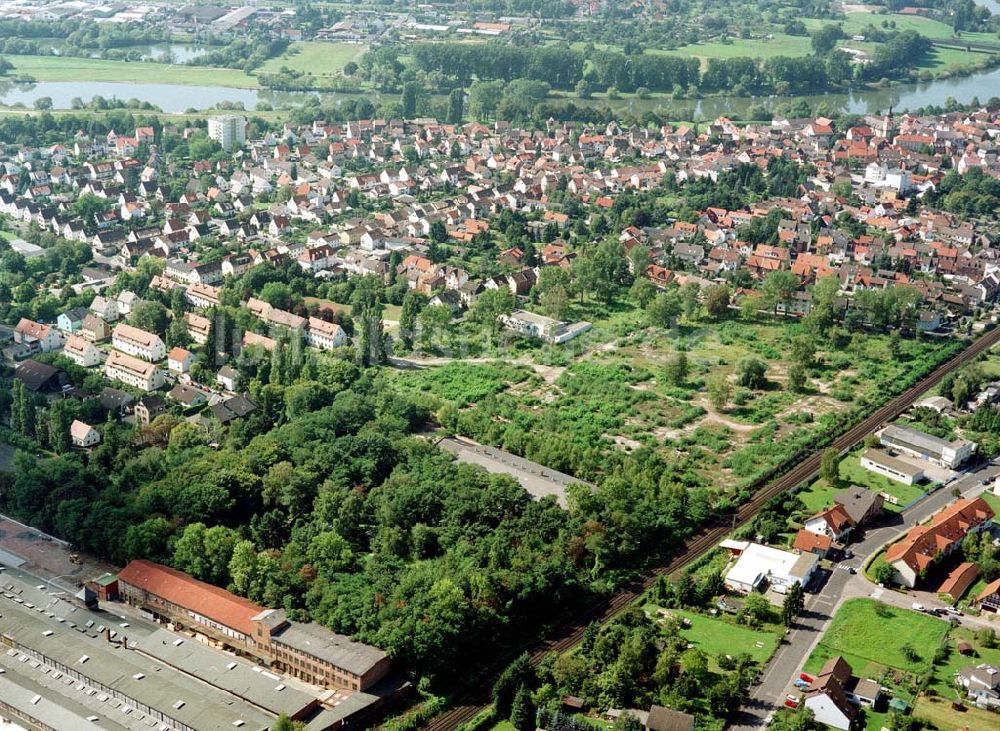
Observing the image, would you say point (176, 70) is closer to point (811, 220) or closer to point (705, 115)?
point (705, 115)

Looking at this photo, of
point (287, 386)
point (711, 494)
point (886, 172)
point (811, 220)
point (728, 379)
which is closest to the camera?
point (711, 494)

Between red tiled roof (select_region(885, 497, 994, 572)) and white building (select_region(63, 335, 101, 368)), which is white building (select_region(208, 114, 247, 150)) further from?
red tiled roof (select_region(885, 497, 994, 572))

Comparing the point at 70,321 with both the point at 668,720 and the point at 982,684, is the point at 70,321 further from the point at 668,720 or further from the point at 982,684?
the point at 982,684

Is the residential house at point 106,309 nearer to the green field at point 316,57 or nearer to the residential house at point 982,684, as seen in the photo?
the residential house at point 982,684

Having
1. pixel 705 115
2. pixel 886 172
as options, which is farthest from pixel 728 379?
pixel 705 115

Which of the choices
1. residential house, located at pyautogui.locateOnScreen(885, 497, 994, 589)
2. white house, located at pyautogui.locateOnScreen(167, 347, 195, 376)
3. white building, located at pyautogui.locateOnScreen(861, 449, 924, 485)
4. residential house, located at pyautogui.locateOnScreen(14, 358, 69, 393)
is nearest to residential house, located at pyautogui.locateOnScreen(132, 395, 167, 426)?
white house, located at pyautogui.locateOnScreen(167, 347, 195, 376)

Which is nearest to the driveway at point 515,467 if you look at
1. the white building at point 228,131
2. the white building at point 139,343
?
the white building at point 139,343
